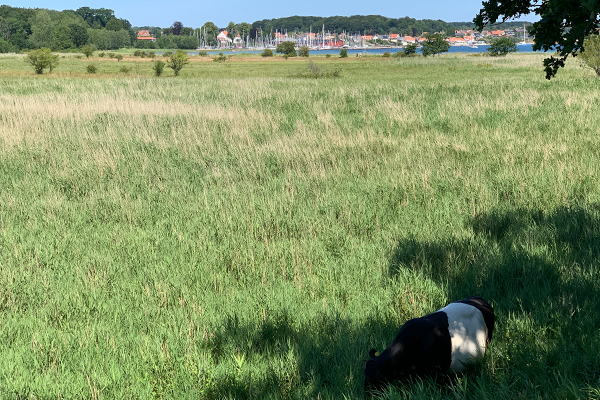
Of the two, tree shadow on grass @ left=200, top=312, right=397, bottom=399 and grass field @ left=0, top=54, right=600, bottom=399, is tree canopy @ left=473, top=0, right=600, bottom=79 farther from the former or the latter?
tree shadow on grass @ left=200, top=312, right=397, bottom=399

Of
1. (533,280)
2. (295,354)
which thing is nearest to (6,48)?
(295,354)

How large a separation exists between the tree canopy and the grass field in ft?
6.56

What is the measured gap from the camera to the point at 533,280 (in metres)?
4.19

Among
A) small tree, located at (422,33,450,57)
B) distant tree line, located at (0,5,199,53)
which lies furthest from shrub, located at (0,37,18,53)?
small tree, located at (422,33,450,57)

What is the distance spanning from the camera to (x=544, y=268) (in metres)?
4.38

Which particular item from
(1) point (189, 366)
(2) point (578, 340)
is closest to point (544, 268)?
(2) point (578, 340)

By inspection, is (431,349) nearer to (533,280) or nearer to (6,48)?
(533,280)

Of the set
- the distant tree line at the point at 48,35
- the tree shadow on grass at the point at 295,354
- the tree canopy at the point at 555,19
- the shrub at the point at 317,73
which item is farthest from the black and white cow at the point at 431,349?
the distant tree line at the point at 48,35

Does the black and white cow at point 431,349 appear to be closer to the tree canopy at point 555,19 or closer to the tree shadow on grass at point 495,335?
the tree shadow on grass at point 495,335

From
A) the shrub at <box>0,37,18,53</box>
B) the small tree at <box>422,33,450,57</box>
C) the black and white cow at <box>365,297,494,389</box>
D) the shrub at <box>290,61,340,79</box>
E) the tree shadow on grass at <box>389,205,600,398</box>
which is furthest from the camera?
the shrub at <box>0,37,18,53</box>

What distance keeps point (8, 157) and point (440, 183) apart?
912 centimetres

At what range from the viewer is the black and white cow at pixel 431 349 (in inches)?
112

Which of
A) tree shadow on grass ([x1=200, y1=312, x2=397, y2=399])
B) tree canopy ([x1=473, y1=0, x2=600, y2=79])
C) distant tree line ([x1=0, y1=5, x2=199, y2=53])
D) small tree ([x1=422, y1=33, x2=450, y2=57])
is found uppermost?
distant tree line ([x1=0, y1=5, x2=199, y2=53])

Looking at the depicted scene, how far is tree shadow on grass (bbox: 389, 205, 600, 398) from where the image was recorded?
2.96 metres
